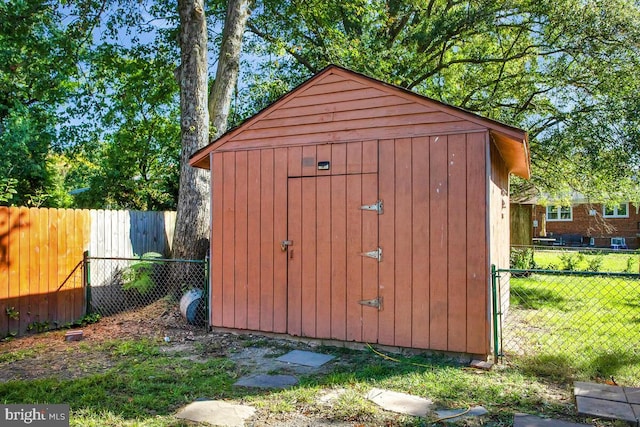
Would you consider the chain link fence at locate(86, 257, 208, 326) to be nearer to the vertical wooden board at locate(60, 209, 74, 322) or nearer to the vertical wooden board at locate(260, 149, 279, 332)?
the vertical wooden board at locate(60, 209, 74, 322)

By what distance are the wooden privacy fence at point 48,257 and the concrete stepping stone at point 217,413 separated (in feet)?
13.5

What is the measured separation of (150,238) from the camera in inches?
347

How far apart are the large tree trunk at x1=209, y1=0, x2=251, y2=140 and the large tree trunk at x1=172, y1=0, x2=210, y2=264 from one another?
88 cm

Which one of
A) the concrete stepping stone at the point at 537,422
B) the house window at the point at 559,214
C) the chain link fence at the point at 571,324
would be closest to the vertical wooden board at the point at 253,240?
the chain link fence at the point at 571,324

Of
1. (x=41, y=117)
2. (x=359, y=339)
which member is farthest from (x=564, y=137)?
(x=41, y=117)

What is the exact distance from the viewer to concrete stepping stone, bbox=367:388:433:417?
11.9ft

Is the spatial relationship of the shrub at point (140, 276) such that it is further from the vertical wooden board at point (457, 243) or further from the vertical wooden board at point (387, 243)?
the vertical wooden board at point (457, 243)

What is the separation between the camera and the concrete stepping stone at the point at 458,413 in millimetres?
3436

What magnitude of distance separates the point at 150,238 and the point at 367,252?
5.16 m

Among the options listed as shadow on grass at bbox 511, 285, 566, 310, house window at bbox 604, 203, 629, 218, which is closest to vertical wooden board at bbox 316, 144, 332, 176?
shadow on grass at bbox 511, 285, 566, 310

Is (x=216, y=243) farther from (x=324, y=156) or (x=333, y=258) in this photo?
(x=324, y=156)

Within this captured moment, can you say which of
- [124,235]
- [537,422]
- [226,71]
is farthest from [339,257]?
[226,71]

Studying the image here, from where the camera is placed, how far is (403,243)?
17.2ft

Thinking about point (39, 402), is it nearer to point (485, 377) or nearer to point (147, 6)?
point (485, 377)
